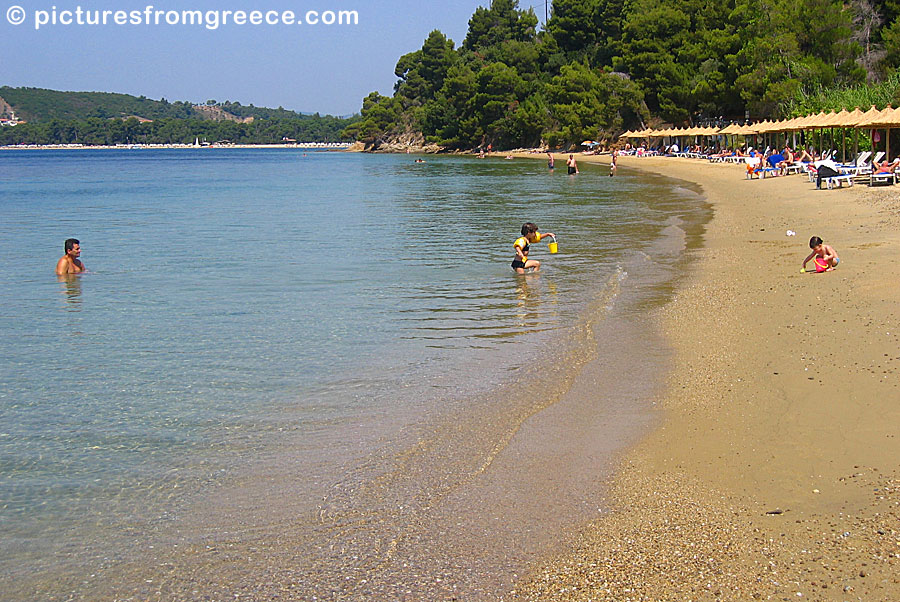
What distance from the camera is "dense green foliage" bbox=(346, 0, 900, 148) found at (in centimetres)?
5262

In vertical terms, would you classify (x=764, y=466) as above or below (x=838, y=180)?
below

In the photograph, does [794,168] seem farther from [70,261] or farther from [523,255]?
[70,261]

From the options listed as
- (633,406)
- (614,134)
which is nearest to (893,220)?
(633,406)

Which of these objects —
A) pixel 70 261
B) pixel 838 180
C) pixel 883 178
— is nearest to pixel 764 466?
pixel 70 261

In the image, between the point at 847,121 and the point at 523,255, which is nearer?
the point at 523,255

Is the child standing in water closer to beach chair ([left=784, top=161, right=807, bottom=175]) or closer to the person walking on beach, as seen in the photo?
the person walking on beach

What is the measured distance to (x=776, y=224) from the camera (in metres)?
17.2

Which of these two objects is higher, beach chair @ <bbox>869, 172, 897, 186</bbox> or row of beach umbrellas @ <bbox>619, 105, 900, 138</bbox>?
row of beach umbrellas @ <bbox>619, 105, 900, 138</bbox>

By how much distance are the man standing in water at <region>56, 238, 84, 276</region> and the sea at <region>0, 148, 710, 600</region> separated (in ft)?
1.31

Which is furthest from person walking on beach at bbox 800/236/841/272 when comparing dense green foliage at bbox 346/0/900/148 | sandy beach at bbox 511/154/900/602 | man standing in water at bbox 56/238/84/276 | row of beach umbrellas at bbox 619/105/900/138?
dense green foliage at bbox 346/0/900/148

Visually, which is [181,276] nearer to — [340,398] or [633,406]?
[340,398]

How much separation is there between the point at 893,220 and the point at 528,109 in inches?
3247

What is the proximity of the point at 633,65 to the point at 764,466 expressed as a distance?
7633cm

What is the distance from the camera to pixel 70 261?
14250mm
